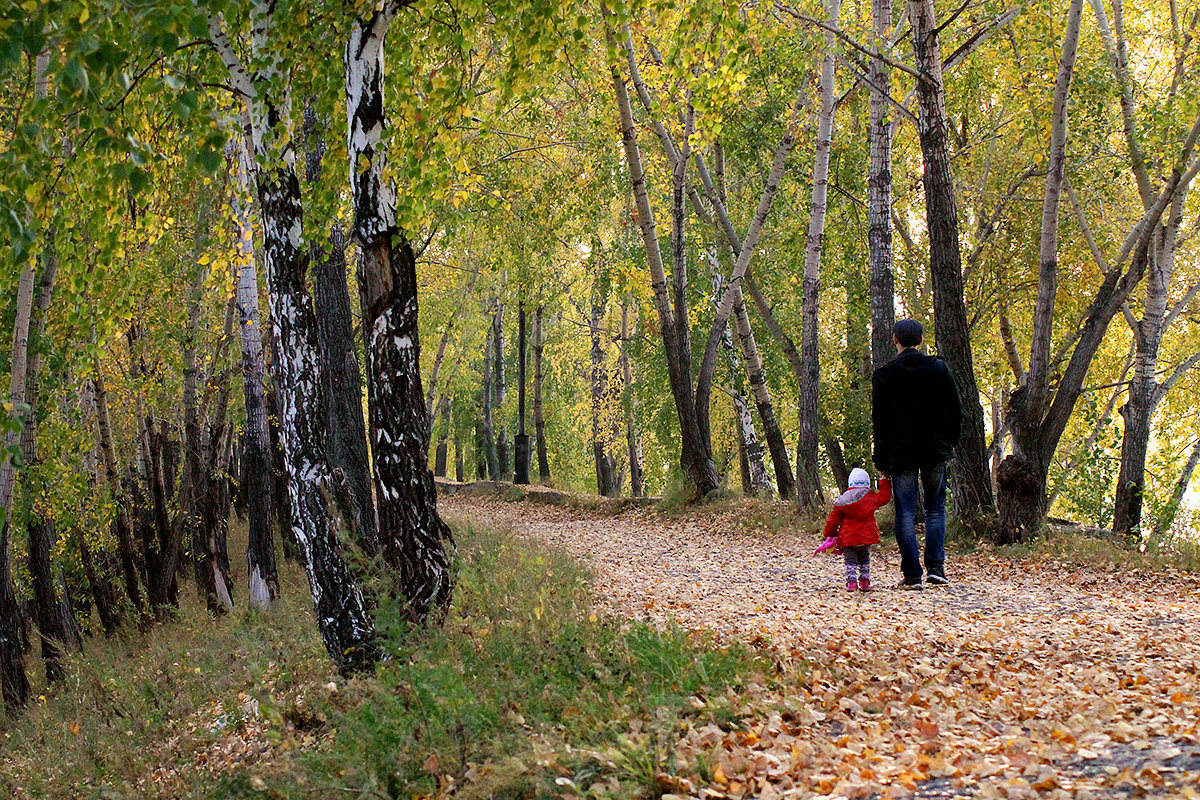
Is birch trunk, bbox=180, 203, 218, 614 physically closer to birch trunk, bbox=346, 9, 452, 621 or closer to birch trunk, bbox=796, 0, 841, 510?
birch trunk, bbox=346, 9, 452, 621

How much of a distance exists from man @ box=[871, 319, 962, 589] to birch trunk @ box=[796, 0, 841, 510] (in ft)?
17.1

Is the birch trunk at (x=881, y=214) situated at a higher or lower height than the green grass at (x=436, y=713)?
higher

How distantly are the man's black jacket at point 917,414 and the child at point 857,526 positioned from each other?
0.75 ft

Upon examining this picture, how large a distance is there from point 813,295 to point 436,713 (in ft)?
31.9

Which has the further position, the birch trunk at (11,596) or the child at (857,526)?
the child at (857,526)

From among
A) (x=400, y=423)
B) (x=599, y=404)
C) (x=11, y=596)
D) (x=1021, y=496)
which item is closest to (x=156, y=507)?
(x=11, y=596)

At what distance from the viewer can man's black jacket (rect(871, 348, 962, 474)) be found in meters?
8.02

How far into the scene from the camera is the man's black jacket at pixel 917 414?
8.02 metres

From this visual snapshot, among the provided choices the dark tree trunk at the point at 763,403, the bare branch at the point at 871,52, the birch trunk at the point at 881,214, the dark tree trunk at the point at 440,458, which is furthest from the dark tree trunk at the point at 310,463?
the dark tree trunk at the point at 440,458

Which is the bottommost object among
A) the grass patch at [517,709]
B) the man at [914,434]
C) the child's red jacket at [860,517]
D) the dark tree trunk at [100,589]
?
the dark tree trunk at [100,589]

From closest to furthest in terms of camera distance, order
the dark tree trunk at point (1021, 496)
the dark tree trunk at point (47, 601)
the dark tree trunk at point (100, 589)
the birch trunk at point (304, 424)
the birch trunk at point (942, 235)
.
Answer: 1. the birch trunk at point (304, 424)
2. the dark tree trunk at point (1021, 496)
3. the birch trunk at point (942, 235)
4. the dark tree trunk at point (47, 601)
5. the dark tree trunk at point (100, 589)

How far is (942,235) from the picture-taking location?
10.4 m

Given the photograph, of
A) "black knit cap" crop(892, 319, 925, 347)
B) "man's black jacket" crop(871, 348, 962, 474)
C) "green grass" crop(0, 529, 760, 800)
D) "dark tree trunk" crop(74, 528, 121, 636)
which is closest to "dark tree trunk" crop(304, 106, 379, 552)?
"green grass" crop(0, 529, 760, 800)

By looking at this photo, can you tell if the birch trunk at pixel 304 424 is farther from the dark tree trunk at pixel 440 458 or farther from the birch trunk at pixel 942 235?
the dark tree trunk at pixel 440 458
